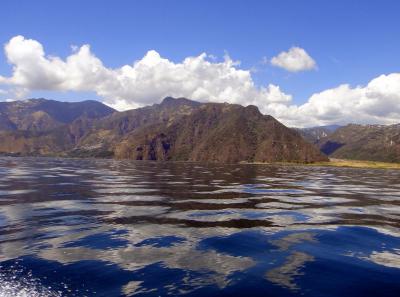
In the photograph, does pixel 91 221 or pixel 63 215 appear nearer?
pixel 91 221

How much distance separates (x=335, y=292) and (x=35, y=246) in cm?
1542

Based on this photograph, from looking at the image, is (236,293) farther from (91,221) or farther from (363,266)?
(91,221)

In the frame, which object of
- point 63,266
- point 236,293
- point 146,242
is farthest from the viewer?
point 146,242

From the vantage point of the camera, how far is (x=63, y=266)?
56.1 feet

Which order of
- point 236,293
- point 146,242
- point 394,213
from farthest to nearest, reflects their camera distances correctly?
point 394,213 < point 146,242 < point 236,293

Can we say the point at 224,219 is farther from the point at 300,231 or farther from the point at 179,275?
the point at 179,275

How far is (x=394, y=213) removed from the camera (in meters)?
→ 36.7

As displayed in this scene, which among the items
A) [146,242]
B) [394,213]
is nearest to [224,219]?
[146,242]

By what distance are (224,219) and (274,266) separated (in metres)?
13.5

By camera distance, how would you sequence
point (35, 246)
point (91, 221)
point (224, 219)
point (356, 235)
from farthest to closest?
point (224, 219) < point (91, 221) < point (356, 235) < point (35, 246)

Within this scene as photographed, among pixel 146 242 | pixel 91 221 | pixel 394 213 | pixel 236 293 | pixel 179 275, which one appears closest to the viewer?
pixel 236 293

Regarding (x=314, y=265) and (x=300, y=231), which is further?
(x=300, y=231)

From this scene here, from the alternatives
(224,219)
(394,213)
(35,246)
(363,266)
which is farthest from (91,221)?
(394,213)

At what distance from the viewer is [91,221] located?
28688mm
